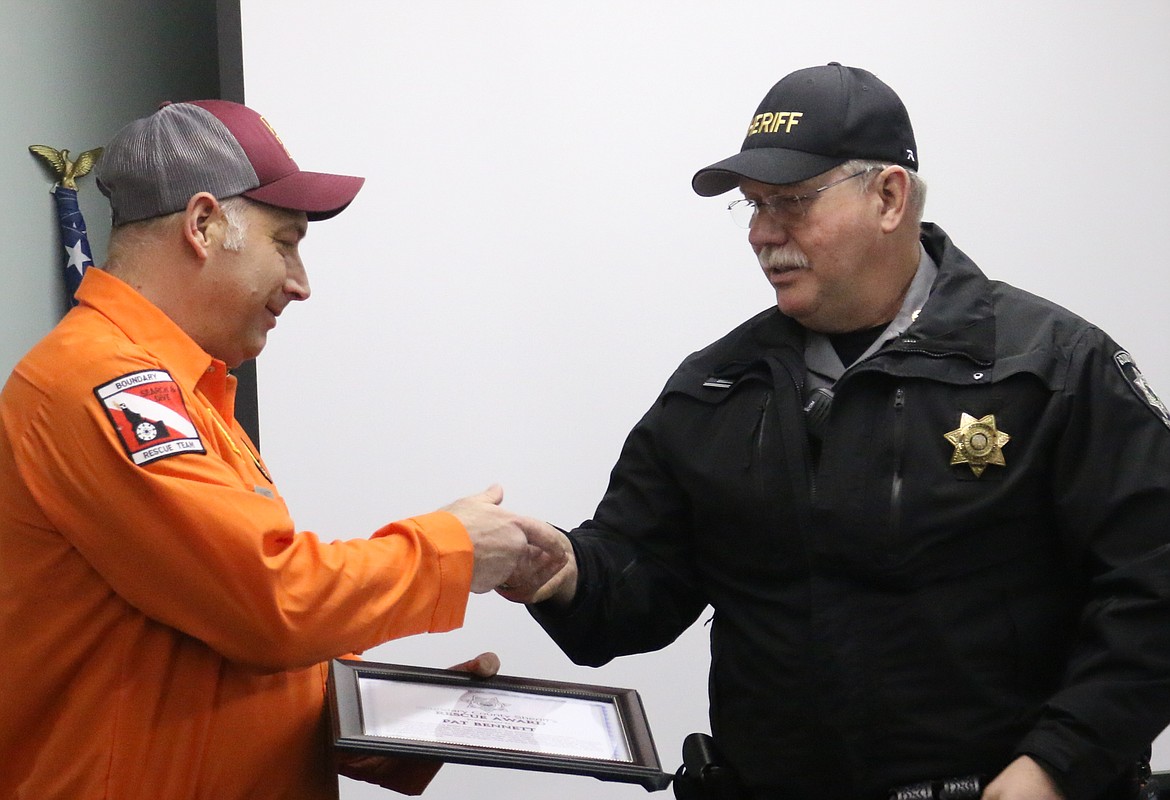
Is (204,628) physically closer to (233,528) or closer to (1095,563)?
(233,528)

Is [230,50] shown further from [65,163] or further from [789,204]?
[789,204]

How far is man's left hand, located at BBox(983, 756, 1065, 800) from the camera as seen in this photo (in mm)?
1458

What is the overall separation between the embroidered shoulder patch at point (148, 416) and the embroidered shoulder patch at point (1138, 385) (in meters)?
1.12

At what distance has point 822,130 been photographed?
170 centimetres

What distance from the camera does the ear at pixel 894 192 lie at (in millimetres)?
1723

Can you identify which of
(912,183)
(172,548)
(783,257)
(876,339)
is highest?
(912,183)

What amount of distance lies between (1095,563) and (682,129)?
57.5 inches

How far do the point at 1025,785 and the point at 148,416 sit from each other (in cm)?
108

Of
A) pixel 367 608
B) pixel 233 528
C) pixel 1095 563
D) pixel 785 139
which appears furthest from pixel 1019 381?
pixel 233 528

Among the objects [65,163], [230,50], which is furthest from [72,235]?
[230,50]

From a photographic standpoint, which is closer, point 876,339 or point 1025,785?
point 1025,785

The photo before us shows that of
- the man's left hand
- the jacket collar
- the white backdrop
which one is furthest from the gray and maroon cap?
the man's left hand

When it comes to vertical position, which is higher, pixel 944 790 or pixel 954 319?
pixel 954 319

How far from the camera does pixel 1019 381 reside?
62.3 inches
